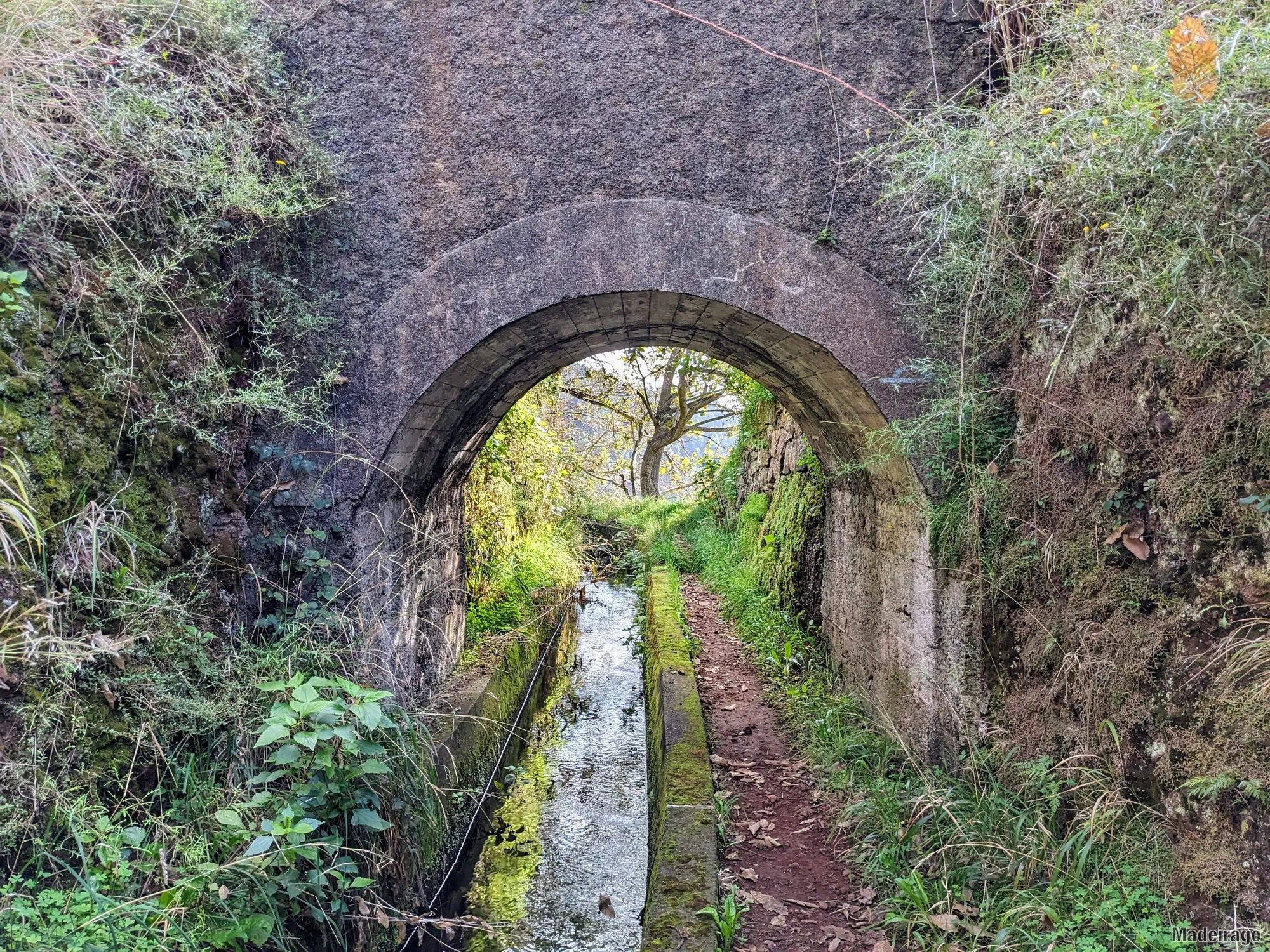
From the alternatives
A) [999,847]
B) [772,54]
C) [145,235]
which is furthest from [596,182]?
[999,847]

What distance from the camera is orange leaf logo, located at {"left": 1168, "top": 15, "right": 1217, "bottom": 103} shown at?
7.44 ft

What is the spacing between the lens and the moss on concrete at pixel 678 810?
2.97m

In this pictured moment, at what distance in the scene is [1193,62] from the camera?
2.31 metres

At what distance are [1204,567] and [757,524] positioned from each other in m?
7.53

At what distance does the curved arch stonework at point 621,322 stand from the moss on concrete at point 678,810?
1.28 m

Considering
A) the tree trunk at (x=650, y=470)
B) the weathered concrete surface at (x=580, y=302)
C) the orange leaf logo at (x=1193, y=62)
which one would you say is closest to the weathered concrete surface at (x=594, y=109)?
the weathered concrete surface at (x=580, y=302)

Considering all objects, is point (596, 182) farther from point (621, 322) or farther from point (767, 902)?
→ point (767, 902)

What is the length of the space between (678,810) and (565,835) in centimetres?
142

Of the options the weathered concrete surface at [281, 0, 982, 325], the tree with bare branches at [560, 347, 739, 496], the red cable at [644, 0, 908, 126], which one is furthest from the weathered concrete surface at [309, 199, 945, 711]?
the tree with bare branches at [560, 347, 739, 496]

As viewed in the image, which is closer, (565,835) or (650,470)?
(565,835)

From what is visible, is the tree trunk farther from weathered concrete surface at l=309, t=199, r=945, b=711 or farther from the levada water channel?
weathered concrete surface at l=309, t=199, r=945, b=711

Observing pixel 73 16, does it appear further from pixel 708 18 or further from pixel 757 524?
pixel 757 524

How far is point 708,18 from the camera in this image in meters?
3.68

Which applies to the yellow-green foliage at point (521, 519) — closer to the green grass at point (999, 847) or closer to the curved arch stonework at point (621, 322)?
the curved arch stonework at point (621, 322)
